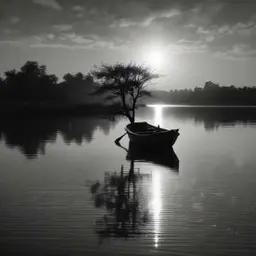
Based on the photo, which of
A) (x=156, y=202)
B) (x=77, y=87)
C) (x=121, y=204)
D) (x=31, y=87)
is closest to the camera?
(x=121, y=204)

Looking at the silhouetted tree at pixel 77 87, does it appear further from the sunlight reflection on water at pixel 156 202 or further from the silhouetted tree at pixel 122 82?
the sunlight reflection on water at pixel 156 202

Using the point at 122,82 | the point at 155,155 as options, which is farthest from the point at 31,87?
the point at 155,155

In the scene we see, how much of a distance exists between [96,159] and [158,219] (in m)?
15.9

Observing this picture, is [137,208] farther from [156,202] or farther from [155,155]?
[155,155]

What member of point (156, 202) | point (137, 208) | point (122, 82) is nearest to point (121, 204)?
point (137, 208)

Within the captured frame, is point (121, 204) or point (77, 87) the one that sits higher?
point (77, 87)

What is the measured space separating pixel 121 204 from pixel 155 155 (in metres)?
15.9

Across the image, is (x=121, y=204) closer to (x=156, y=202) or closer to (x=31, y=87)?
(x=156, y=202)

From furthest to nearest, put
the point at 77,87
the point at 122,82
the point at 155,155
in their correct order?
the point at 77,87 → the point at 122,82 → the point at 155,155

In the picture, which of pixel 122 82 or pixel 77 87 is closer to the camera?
pixel 122 82

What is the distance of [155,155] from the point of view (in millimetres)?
29969

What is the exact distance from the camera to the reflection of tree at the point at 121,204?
1120 centimetres

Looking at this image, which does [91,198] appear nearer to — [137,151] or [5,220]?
[5,220]

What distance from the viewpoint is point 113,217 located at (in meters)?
12.4
